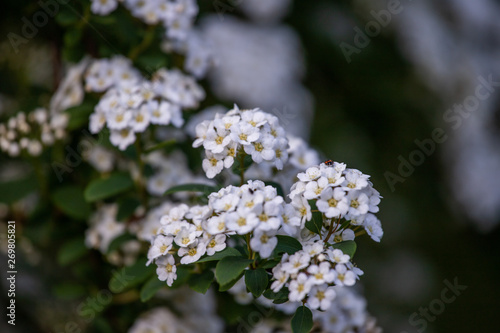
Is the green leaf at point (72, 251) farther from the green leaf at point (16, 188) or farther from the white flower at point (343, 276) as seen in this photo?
the white flower at point (343, 276)

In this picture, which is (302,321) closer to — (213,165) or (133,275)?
(213,165)

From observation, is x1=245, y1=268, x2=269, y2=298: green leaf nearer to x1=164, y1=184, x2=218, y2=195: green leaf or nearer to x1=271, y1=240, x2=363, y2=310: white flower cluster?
x1=271, y1=240, x2=363, y2=310: white flower cluster

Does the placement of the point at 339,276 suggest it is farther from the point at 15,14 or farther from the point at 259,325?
the point at 15,14

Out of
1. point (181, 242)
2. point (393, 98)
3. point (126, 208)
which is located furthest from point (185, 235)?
point (393, 98)

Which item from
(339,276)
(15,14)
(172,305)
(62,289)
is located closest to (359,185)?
(339,276)

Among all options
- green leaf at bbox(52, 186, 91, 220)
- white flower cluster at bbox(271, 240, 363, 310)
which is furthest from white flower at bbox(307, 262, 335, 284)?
green leaf at bbox(52, 186, 91, 220)

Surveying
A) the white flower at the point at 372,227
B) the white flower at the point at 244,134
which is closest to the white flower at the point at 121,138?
the white flower at the point at 244,134
